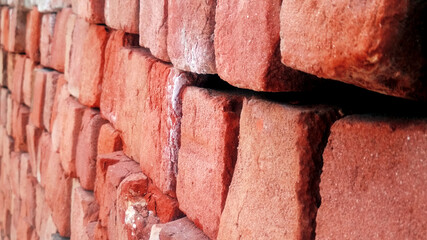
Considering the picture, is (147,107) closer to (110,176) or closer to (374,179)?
(110,176)

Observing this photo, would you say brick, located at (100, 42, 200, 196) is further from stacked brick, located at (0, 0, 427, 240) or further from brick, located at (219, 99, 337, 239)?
brick, located at (219, 99, 337, 239)

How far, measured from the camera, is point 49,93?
16.2ft

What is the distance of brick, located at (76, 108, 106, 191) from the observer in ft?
12.0

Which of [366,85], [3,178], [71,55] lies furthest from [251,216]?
[3,178]

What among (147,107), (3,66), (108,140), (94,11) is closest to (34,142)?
(3,66)

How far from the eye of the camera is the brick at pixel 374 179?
1206mm

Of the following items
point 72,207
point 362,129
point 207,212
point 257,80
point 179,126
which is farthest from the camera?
point 72,207

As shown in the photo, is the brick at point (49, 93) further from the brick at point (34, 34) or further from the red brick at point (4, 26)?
the red brick at point (4, 26)

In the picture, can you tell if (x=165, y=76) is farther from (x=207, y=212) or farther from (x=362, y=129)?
(x=362, y=129)

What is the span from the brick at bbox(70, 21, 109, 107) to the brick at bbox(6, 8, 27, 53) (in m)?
2.33

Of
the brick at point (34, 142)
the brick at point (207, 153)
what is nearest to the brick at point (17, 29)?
the brick at point (34, 142)

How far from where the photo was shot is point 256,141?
5.73ft

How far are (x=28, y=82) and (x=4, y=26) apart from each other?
1325mm

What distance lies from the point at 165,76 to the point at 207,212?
0.66m
